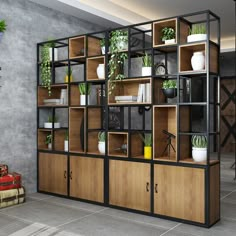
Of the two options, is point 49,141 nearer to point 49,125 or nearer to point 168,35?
point 49,125

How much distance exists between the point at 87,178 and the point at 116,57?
1.73 metres

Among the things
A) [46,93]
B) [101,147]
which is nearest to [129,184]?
[101,147]

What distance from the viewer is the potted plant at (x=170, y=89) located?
158 inches

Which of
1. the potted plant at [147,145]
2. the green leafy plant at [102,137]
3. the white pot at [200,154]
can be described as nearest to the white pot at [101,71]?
the green leafy plant at [102,137]

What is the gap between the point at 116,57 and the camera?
178 inches

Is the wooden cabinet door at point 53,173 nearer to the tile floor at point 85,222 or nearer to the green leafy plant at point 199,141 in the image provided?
the tile floor at point 85,222

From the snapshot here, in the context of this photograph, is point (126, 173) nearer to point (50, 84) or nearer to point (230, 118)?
point (50, 84)

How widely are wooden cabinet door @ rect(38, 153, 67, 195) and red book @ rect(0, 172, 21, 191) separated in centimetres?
56

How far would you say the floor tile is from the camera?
354 centimetres

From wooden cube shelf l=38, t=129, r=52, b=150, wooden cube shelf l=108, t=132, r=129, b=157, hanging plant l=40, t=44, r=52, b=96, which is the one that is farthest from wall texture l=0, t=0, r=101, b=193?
wooden cube shelf l=108, t=132, r=129, b=157

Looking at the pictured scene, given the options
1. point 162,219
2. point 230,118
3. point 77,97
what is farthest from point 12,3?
point 230,118

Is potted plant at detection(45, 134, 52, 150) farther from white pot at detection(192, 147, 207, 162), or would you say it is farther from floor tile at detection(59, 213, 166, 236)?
white pot at detection(192, 147, 207, 162)

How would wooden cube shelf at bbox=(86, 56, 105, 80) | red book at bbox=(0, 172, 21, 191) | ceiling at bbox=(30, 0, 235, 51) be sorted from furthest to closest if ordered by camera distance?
ceiling at bbox=(30, 0, 235, 51)
wooden cube shelf at bbox=(86, 56, 105, 80)
red book at bbox=(0, 172, 21, 191)

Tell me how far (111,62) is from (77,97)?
91 centimetres
